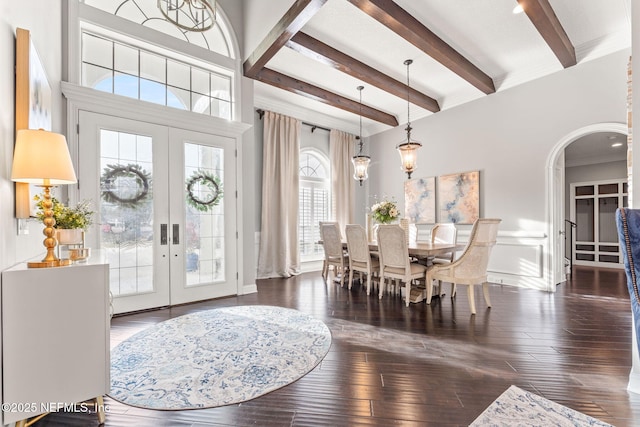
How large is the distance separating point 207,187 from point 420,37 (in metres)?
3.42

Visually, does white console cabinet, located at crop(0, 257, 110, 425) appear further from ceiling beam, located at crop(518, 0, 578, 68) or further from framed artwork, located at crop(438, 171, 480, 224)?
framed artwork, located at crop(438, 171, 480, 224)

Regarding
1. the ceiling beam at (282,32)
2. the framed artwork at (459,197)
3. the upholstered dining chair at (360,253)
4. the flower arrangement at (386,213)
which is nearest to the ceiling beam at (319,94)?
the ceiling beam at (282,32)

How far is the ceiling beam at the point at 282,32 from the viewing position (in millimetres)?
3037

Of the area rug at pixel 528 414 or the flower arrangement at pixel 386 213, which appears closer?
the area rug at pixel 528 414

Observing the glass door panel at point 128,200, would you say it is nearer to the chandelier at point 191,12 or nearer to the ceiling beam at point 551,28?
the chandelier at point 191,12

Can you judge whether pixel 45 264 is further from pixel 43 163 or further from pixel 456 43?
pixel 456 43

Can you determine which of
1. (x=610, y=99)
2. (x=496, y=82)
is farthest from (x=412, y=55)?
(x=610, y=99)

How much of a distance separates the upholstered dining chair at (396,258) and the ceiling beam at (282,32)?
8.65 ft

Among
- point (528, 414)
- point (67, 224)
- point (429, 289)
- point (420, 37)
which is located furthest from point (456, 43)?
point (67, 224)

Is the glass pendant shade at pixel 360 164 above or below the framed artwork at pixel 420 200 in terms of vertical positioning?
above

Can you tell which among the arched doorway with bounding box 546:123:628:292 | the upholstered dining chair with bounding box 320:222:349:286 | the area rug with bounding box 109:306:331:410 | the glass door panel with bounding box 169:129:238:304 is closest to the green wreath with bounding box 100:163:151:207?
the glass door panel with bounding box 169:129:238:304

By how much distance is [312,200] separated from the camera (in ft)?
21.1

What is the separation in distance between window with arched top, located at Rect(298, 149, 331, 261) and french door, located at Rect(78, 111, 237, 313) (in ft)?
7.29

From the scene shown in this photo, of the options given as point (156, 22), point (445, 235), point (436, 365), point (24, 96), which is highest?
point (156, 22)
